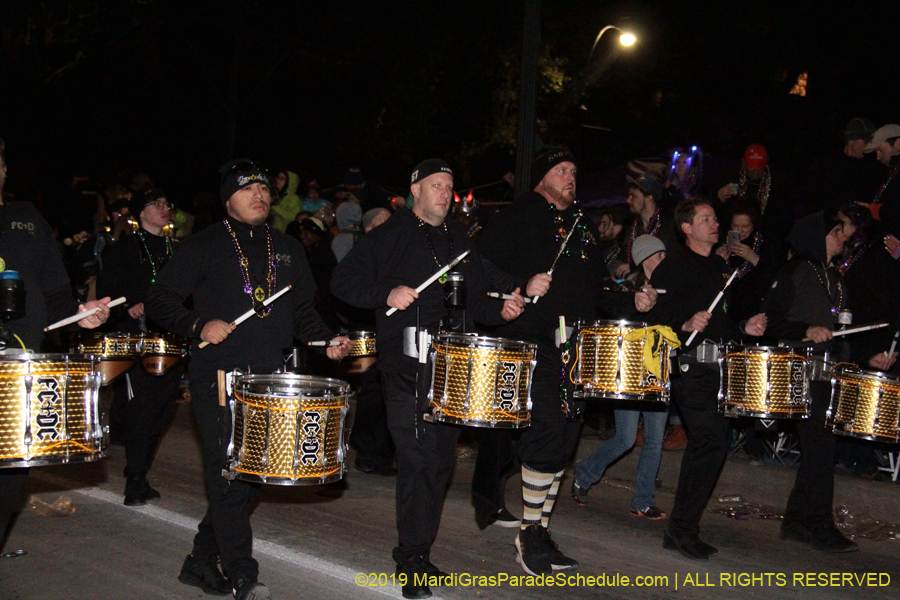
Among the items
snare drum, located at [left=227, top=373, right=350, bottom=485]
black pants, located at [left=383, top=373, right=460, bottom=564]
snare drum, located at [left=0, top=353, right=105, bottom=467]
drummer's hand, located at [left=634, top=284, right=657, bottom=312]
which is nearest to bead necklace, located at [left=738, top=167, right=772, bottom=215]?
drummer's hand, located at [left=634, top=284, right=657, bottom=312]

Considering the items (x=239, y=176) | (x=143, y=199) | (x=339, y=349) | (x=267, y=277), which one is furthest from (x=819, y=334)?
(x=143, y=199)

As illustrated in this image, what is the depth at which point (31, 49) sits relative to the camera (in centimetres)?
1970

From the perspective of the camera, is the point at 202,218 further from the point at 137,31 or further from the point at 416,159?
the point at 416,159

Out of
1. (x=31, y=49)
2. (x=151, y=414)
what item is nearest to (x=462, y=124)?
(x=31, y=49)

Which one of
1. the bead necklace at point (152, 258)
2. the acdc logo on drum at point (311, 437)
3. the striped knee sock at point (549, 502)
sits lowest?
the striped knee sock at point (549, 502)

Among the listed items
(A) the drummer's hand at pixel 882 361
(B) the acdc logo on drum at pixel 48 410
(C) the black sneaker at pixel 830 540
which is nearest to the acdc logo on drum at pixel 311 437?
(B) the acdc logo on drum at pixel 48 410

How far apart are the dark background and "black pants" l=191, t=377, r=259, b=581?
16.6m

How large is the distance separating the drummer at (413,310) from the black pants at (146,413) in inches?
103

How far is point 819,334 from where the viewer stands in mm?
7227

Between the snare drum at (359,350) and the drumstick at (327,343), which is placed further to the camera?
the snare drum at (359,350)

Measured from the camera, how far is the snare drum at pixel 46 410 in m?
4.58

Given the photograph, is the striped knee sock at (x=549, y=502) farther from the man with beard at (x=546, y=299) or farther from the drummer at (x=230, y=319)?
the drummer at (x=230, y=319)

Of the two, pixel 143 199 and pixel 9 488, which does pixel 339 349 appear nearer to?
pixel 9 488

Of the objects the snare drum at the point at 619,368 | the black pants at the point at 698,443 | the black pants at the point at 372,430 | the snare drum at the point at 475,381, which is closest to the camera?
the snare drum at the point at 475,381
